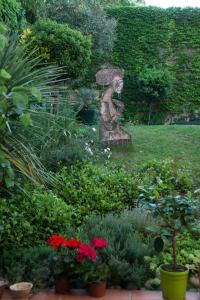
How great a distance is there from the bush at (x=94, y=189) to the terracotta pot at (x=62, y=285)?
124cm

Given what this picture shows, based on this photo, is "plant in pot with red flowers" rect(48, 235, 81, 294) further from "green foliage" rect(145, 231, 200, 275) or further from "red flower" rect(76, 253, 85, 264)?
"green foliage" rect(145, 231, 200, 275)

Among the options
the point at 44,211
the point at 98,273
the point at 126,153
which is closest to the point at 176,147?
the point at 126,153

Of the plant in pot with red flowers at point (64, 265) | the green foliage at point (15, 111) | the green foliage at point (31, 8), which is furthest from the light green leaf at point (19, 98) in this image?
the green foliage at point (31, 8)

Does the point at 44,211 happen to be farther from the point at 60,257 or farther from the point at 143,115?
the point at 143,115

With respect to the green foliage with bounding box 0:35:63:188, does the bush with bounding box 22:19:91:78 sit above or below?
above

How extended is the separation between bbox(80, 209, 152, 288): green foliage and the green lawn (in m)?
2.92

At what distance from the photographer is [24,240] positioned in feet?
12.5

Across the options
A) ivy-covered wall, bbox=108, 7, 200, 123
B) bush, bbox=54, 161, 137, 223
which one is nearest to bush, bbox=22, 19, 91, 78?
bush, bbox=54, 161, 137, 223

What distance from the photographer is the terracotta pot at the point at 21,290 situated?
312 centimetres

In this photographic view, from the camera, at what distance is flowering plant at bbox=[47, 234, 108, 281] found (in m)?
3.22

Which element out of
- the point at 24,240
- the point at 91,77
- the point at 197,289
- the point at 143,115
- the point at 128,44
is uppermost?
the point at 128,44

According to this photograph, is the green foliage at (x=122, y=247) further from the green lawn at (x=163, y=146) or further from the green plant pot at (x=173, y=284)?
the green lawn at (x=163, y=146)

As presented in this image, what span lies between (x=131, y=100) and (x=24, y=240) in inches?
368

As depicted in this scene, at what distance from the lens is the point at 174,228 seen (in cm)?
318
